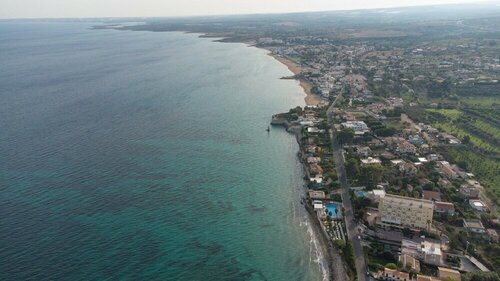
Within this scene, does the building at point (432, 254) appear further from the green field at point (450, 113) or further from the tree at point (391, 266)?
the green field at point (450, 113)

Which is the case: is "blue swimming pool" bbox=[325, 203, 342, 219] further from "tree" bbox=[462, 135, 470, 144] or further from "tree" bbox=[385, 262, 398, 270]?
"tree" bbox=[462, 135, 470, 144]

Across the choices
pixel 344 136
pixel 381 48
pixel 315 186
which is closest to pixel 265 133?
pixel 344 136

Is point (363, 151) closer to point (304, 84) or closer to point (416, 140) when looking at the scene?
point (416, 140)

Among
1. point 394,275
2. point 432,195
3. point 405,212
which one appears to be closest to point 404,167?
point 432,195

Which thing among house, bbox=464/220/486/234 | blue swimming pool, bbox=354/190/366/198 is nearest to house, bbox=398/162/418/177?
blue swimming pool, bbox=354/190/366/198

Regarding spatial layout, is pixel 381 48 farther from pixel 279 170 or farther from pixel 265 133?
pixel 279 170

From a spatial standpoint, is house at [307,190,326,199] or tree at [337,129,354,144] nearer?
house at [307,190,326,199]
